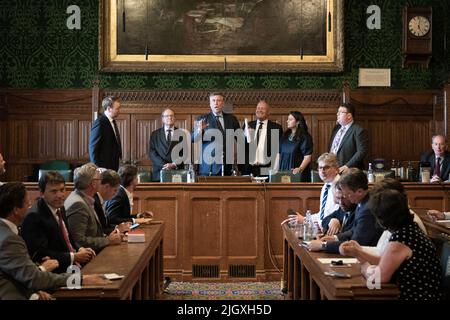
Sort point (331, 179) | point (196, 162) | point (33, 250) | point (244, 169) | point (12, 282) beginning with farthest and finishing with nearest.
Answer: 1. point (196, 162)
2. point (244, 169)
3. point (331, 179)
4. point (33, 250)
5. point (12, 282)

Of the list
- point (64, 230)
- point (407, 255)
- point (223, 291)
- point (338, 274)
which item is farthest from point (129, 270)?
point (223, 291)

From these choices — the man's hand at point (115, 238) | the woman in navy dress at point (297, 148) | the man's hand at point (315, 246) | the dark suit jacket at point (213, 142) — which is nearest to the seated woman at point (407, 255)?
the man's hand at point (315, 246)

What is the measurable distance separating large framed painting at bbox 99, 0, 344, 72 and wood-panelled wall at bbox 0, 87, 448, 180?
450mm

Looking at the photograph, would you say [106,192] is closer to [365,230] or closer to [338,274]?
[365,230]

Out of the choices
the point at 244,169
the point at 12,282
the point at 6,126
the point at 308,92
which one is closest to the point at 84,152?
the point at 6,126

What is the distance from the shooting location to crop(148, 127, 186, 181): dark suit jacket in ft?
26.9

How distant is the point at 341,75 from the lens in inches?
398

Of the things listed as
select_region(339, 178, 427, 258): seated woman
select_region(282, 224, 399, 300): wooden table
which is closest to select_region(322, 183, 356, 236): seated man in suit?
select_region(282, 224, 399, 300): wooden table

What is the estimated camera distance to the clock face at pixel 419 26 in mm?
9945

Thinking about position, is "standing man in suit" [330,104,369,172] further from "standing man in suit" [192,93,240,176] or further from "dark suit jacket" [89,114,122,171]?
"dark suit jacket" [89,114,122,171]

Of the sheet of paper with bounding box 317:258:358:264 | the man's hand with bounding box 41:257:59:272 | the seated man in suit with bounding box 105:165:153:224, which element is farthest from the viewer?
the seated man in suit with bounding box 105:165:153:224

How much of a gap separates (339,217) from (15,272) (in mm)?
2746
